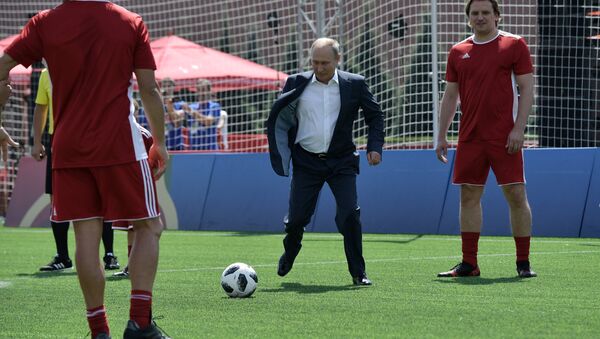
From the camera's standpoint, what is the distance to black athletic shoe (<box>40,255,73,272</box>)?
35.8 ft

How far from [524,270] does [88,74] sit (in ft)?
14.7

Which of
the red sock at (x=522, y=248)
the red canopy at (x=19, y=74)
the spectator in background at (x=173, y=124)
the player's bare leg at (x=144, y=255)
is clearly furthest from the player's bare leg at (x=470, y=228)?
the red canopy at (x=19, y=74)

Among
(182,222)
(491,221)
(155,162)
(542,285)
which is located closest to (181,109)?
(182,222)

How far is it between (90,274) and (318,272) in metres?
4.22

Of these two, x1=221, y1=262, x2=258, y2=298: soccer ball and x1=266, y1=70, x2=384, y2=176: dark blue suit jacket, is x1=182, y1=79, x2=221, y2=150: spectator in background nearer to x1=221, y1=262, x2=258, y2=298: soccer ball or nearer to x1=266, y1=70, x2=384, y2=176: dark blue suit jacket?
x1=266, y1=70, x2=384, y2=176: dark blue suit jacket

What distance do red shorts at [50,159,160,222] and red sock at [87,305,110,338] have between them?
46 cm

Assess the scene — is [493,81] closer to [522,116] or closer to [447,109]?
[522,116]

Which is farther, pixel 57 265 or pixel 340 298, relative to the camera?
pixel 57 265

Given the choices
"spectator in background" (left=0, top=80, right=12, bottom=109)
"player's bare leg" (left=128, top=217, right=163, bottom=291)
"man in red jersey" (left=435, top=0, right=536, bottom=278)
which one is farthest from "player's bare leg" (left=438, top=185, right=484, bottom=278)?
"spectator in background" (left=0, top=80, right=12, bottom=109)

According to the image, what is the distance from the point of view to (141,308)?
6023 mm

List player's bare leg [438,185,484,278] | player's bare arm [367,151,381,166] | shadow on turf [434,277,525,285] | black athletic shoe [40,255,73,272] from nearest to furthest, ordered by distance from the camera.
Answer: shadow on turf [434,277,525,285] → player's bare arm [367,151,381,166] → player's bare leg [438,185,484,278] → black athletic shoe [40,255,73,272]

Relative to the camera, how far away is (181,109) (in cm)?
2116

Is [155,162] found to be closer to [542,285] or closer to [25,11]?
[542,285]

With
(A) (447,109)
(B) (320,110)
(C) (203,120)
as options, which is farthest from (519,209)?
(C) (203,120)
